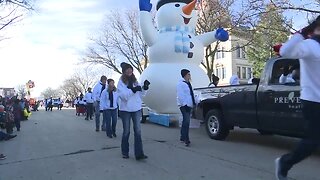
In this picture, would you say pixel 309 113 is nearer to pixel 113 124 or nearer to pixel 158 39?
pixel 113 124

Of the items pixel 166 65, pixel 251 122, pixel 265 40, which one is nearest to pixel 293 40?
pixel 251 122

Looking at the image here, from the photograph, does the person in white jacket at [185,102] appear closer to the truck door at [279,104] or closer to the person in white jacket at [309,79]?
the truck door at [279,104]

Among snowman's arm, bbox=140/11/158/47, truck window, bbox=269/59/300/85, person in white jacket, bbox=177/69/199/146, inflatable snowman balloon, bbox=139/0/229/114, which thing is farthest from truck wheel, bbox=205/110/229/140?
snowman's arm, bbox=140/11/158/47

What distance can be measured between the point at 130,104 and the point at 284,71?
3074 mm

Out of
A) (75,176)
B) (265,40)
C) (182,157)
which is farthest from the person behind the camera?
(265,40)

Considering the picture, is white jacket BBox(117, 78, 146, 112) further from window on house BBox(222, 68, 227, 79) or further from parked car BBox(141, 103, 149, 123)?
window on house BBox(222, 68, 227, 79)

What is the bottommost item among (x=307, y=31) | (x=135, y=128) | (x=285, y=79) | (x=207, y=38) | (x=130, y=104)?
(x=135, y=128)

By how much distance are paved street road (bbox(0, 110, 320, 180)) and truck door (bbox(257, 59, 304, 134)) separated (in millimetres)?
580

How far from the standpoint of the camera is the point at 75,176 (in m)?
5.93

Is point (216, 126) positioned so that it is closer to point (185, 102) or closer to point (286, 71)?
point (185, 102)

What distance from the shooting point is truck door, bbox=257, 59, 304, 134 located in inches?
271

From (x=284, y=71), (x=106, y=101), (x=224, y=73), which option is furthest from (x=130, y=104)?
(x=224, y=73)

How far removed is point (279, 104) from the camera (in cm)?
725

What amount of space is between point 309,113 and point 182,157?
128 inches
